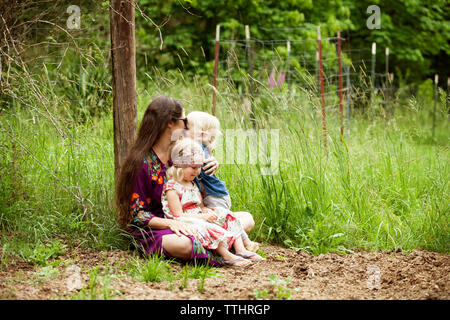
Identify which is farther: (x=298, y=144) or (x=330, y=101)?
(x=330, y=101)

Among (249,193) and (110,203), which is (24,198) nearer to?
(110,203)

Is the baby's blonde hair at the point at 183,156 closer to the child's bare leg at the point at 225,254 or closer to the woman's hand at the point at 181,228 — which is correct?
the woman's hand at the point at 181,228

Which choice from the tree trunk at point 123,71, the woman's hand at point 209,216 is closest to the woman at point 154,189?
the woman's hand at point 209,216

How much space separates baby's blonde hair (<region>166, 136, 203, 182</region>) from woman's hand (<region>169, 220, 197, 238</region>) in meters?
0.31

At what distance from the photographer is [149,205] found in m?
3.36

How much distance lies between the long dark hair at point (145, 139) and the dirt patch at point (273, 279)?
469 mm

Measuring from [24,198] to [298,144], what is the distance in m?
2.43

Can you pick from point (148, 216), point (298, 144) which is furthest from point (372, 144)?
point (148, 216)

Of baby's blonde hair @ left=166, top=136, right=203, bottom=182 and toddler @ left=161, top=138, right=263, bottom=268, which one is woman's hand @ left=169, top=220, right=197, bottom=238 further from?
baby's blonde hair @ left=166, top=136, right=203, bottom=182

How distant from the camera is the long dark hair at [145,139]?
3.24 metres

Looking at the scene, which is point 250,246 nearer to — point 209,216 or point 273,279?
point 209,216

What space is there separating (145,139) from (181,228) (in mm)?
674

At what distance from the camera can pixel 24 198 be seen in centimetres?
377

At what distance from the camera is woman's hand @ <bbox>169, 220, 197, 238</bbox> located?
10.4 ft
